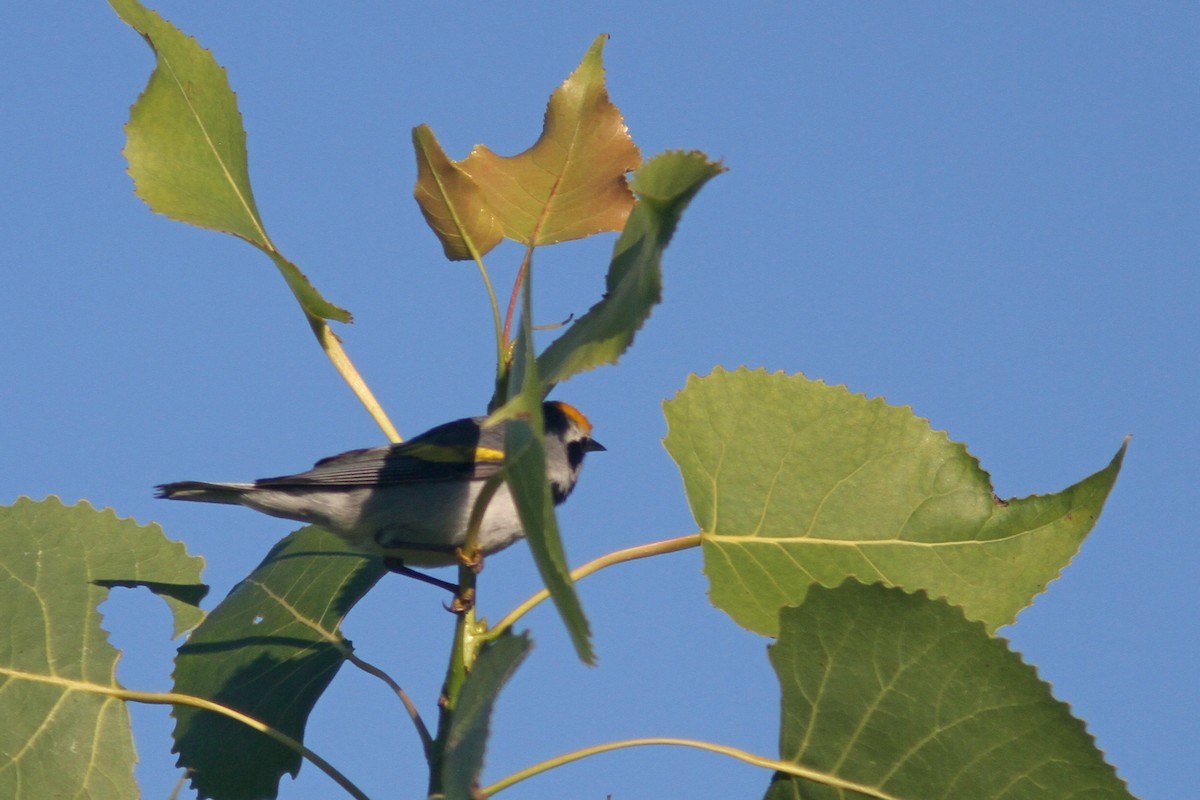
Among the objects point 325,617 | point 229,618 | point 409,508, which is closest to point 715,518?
point 325,617

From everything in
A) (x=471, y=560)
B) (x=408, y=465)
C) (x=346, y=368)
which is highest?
(x=408, y=465)

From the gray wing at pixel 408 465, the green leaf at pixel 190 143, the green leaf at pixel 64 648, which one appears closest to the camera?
the green leaf at pixel 190 143

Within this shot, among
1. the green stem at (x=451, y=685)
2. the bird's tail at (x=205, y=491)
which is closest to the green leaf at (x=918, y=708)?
the green stem at (x=451, y=685)

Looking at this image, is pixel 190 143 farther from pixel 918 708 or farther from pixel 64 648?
pixel 918 708

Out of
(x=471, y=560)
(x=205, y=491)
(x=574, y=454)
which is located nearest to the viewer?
(x=471, y=560)

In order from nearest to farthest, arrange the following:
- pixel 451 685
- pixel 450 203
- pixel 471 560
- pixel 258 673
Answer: pixel 451 685, pixel 471 560, pixel 450 203, pixel 258 673

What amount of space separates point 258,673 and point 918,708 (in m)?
1.92

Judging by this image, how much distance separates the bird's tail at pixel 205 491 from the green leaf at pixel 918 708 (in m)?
3.08

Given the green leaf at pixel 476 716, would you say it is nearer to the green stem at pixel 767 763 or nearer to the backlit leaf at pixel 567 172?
the green stem at pixel 767 763

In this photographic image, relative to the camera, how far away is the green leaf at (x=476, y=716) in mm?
2076

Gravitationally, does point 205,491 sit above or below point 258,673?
above

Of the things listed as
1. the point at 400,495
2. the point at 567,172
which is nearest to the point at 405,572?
the point at 400,495

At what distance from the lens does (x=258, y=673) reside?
355 cm

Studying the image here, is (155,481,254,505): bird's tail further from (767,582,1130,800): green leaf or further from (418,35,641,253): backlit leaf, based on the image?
(767,582,1130,800): green leaf
